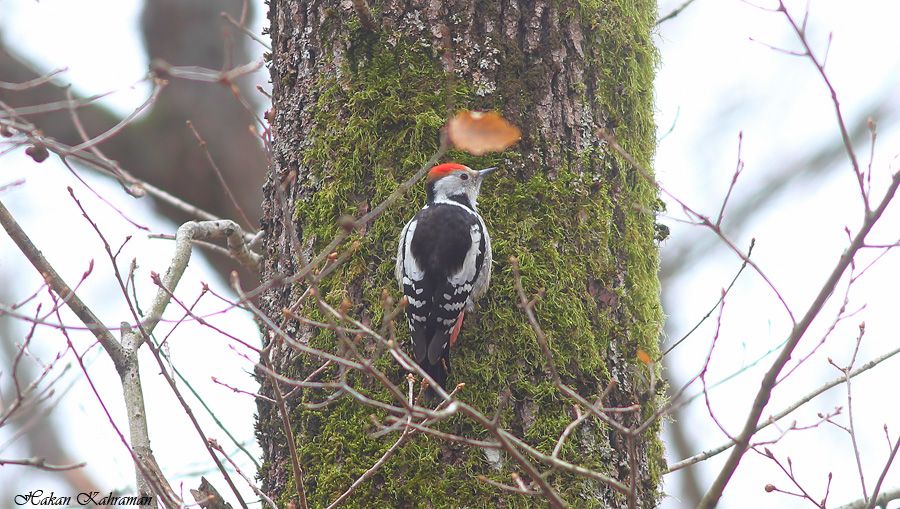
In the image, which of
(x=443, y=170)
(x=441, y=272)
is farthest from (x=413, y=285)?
(x=443, y=170)

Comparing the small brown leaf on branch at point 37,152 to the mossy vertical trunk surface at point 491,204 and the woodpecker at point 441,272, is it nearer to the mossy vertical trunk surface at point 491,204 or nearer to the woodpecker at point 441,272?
the mossy vertical trunk surface at point 491,204

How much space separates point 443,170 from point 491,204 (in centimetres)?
62

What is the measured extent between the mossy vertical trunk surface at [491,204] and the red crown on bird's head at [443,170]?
3.9 inches

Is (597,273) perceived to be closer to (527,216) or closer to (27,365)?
(527,216)

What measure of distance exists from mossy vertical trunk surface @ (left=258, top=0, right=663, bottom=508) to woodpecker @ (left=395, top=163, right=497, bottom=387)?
0.07 m

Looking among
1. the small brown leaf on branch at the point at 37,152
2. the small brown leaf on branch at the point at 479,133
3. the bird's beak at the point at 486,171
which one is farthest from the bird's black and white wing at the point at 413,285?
the small brown leaf on branch at the point at 37,152

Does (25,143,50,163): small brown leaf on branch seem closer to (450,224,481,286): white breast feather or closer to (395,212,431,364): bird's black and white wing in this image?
(395,212,431,364): bird's black and white wing

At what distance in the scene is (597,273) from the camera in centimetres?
367

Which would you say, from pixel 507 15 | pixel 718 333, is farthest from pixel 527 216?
pixel 718 333

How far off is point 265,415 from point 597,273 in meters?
1.52

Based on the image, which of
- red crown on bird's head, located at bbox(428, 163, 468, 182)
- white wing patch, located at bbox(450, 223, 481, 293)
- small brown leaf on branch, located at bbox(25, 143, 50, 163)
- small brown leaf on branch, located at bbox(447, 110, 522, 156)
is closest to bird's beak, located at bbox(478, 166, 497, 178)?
white wing patch, located at bbox(450, 223, 481, 293)

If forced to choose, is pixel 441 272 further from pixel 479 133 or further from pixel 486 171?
pixel 479 133

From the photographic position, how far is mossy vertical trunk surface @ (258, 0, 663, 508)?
11.1 ft

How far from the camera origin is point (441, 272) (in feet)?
12.4
